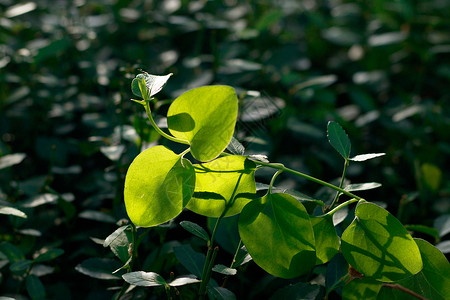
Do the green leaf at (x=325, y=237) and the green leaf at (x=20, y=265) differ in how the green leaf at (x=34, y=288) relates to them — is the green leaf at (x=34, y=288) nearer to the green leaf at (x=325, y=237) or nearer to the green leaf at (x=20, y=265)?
the green leaf at (x=20, y=265)

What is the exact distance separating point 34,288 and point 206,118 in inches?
16.3

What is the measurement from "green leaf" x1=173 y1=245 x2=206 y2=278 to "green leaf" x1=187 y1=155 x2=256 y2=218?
0.11 m

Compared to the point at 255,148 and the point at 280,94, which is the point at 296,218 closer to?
the point at 255,148

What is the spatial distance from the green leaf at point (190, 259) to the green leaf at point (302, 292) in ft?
0.40

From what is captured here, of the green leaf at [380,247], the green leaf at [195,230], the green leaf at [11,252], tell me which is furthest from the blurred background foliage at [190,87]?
the green leaf at [380,247]

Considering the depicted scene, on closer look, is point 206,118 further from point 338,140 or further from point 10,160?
point 10,160

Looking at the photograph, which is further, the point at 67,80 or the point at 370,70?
the point at 370,70

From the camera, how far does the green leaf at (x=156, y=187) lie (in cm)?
54

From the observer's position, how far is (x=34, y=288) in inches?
27.5

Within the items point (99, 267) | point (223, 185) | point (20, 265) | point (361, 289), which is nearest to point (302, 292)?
point (361, 289)

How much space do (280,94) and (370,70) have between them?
46 centimetres

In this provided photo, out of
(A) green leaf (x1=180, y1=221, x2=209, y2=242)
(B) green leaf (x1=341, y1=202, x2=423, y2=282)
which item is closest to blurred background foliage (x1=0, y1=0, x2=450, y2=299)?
(A) green leaf (x1=180, y1=221, x2=209, y2=242)

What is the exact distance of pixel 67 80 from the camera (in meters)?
1.29

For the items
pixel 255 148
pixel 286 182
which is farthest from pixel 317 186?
pixel 255 148
